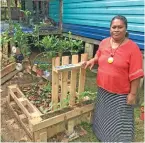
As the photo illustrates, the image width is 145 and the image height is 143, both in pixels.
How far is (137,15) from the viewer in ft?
16.1

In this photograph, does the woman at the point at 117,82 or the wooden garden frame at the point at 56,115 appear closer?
the woman at the point at 117,82

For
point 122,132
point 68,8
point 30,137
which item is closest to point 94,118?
point 122,132

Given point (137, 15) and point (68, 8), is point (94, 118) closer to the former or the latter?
point (137, 15)

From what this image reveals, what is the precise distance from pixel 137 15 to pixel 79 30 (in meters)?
2.51

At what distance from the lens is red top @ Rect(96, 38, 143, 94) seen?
2.57 meters

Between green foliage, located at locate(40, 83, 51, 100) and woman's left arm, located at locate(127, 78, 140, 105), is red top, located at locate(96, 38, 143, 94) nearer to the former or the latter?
woman's left arm, located at locate(127, 78, 140, 105)

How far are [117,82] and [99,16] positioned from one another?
3813 mm

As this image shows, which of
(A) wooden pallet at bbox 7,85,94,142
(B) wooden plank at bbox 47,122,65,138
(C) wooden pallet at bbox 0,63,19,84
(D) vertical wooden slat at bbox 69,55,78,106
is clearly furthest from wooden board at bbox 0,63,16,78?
(B) wooden plank at bbox 47,122,65,138

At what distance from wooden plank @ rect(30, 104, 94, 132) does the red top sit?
24.0 inches

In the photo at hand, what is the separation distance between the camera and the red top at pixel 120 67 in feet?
8.43

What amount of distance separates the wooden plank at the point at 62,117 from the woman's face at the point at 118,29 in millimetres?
1230

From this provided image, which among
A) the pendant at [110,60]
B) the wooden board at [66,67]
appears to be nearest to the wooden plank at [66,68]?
the wooden board at [66,67]

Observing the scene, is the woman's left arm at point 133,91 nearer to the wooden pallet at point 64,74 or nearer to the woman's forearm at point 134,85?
the woman's forearm at point 134,85

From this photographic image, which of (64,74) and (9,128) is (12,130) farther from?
(64,74)
